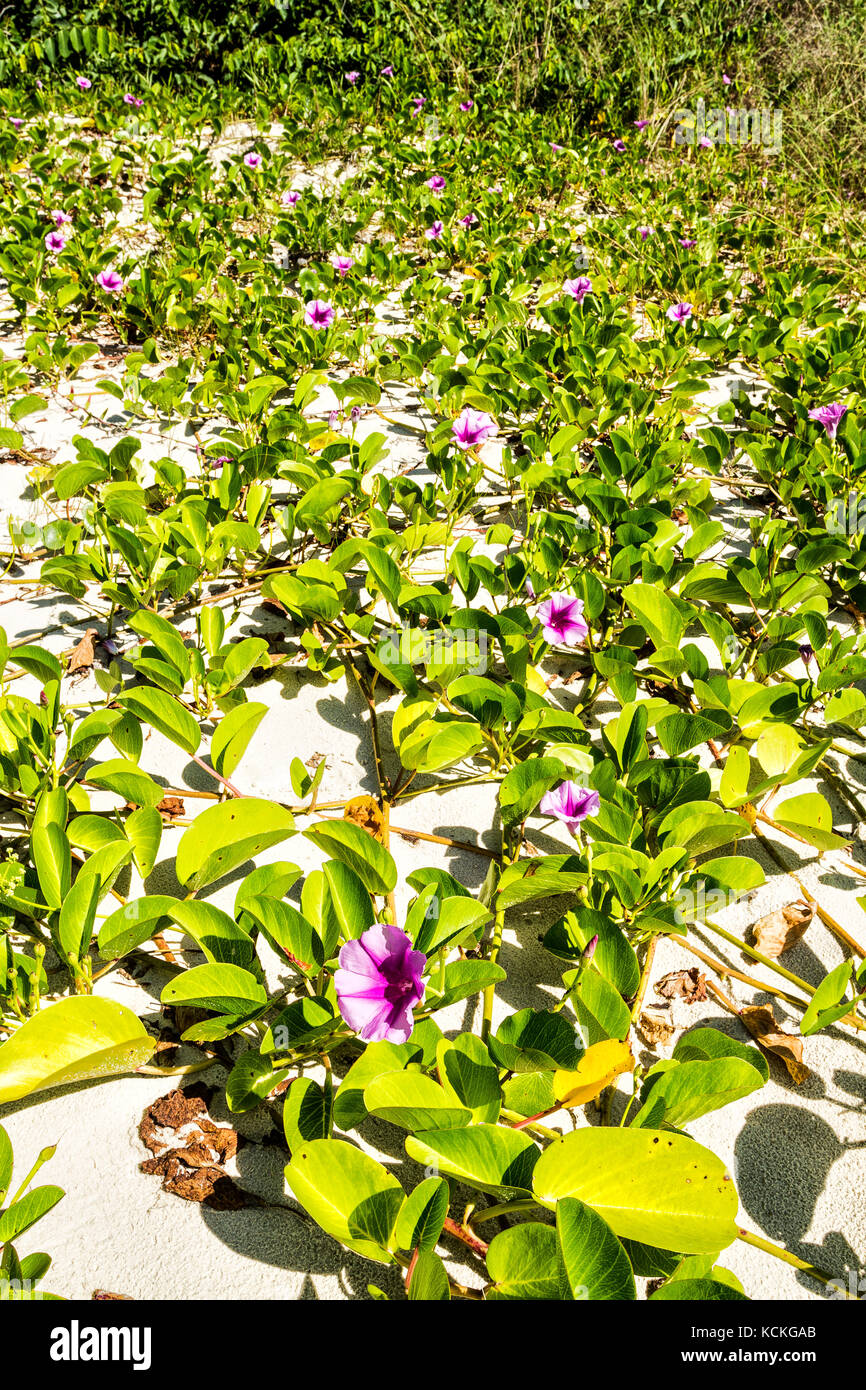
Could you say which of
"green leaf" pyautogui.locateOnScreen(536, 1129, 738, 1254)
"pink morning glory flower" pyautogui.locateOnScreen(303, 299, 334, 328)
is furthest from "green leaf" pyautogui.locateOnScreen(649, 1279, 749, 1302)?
"pink morning glory flower" pyautogui.locateOnScreen(303, 299, 334, 328)

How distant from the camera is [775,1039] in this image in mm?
1188

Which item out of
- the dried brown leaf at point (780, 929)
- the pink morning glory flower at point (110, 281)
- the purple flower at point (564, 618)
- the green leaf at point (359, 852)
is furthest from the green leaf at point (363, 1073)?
the pink morning glory flower at point (110, 281)

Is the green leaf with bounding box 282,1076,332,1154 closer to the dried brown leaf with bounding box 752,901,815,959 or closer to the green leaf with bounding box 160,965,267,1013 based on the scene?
the green leaf with bounding box 160,965,267,1013

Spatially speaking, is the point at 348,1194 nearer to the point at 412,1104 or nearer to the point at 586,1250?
the point at 412,1104

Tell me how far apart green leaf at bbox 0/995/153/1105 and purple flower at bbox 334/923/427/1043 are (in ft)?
0.82

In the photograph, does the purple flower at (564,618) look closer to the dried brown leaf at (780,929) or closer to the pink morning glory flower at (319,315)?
the dried brown leaf at (780,929)

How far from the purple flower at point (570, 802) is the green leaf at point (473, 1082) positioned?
15.2 inches

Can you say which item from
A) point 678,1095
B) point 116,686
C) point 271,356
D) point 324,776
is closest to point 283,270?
point 271,356

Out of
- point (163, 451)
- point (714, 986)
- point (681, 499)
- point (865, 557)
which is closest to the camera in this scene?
point (714, 986)

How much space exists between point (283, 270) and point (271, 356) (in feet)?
2.58

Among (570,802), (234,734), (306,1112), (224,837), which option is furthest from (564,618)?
(306,1112)

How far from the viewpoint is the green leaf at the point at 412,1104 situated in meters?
0.91
